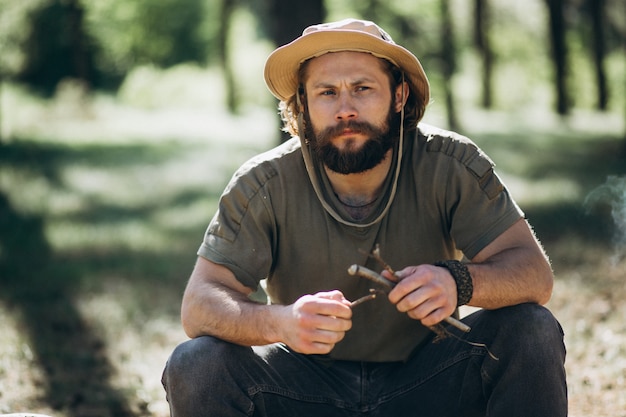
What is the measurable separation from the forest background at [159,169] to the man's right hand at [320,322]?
194 cm

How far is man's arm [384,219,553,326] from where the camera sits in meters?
2.97

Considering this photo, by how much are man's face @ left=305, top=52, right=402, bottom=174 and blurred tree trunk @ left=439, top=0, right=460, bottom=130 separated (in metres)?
17.2

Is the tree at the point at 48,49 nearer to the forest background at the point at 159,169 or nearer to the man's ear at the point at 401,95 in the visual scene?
the forest background at the point at 159,169

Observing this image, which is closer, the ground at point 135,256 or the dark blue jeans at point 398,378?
the dark blue jeans at point 398,378

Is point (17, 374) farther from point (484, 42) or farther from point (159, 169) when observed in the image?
point (484, 42)

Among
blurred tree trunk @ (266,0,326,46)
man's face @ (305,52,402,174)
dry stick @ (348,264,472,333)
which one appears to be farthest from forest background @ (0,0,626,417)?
man's face @ (305,52,402,174)

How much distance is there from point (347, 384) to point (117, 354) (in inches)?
107

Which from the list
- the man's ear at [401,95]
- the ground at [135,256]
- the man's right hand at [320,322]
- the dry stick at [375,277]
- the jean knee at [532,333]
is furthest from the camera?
the ground at [135,256]

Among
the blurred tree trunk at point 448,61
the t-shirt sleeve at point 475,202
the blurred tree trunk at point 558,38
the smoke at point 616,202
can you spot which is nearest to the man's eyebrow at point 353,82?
the t-shirt sleeve at point 475,202

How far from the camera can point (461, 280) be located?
313 cm

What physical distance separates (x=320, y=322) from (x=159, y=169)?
12.5 meters

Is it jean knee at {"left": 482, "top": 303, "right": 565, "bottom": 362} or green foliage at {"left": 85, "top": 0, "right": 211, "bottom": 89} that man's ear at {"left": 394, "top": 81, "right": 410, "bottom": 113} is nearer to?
Result: jean knee at {"left": 482, "top": 303, "right": 565, "bottom": 362}

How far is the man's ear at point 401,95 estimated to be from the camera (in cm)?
377

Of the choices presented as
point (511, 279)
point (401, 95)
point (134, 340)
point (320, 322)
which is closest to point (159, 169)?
point (134, 340)
